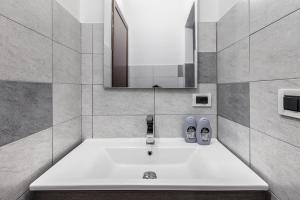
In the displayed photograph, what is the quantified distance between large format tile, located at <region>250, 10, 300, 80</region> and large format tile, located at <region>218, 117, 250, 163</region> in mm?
274

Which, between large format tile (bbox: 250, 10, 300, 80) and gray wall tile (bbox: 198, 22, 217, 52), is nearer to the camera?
large format tile (bbox: 250, 10, 300, 80)

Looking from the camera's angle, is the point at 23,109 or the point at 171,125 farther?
the point at 171,125

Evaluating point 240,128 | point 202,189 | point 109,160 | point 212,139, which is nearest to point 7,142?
point 109,160

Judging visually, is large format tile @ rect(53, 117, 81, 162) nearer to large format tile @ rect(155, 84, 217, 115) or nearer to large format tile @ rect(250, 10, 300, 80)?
large format tile @ rect(155, 84, 217, 115)

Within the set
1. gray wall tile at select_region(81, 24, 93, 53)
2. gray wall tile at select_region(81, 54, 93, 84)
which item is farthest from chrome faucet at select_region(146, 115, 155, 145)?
gray wall tile at select_region(81, 24, 93, 53)

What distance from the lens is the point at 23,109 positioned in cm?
67

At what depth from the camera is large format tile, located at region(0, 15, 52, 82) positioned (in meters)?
0.59

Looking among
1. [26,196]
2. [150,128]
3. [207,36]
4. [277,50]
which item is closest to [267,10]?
[277,50]

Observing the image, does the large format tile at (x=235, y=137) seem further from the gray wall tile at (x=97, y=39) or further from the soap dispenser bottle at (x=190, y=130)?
the gray wall tile at (x=97, y=39)

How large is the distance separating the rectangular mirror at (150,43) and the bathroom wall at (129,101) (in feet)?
0.19

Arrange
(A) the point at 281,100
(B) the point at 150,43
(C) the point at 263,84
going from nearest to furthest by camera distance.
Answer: (A) the point at 281,100
(C) the point at 263,84
(B) the point at 150,43

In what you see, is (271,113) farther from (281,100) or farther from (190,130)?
(190,130)

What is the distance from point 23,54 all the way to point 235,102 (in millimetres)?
978

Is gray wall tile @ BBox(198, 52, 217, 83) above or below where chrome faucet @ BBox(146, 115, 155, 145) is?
above
